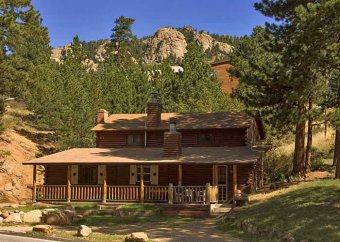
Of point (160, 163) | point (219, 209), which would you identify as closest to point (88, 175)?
point (160, 163)

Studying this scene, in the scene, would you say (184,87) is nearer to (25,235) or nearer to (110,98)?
(110,98)

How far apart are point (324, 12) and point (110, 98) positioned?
31148 mm

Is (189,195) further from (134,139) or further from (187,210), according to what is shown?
(134,139)

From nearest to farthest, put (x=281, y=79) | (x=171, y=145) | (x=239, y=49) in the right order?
(x=281, y=79), (x=171, y=145), (x=239, y=49)

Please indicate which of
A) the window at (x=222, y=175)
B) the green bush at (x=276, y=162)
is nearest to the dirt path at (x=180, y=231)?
the window at (x=222, y=175)

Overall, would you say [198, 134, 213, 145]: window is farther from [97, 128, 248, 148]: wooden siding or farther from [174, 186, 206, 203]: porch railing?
[174, 186, 206, 203]: porch railing

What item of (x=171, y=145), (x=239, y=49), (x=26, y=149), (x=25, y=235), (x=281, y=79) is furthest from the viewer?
(x=239, y=49)

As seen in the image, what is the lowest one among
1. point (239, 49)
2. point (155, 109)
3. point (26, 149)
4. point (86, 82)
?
point (26, 149)

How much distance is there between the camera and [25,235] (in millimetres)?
17688

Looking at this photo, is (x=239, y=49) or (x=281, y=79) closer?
(x=281, y=79)

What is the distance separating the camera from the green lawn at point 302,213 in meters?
15.6

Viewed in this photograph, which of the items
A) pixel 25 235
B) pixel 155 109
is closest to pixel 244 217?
pixel 25 235

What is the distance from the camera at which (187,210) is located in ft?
88.9

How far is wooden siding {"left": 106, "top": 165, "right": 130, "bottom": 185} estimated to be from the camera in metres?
32.2
